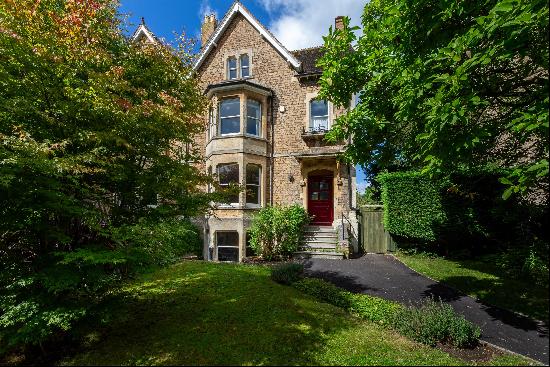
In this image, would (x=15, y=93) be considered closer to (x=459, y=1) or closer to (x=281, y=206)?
(x=459, y=1)

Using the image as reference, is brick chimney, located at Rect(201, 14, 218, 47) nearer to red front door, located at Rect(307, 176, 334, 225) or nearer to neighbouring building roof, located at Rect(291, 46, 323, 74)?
neighbouring building roof, located at Rect(291, 46, 323, 74)

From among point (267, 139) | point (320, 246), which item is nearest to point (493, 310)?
point (320, 246)

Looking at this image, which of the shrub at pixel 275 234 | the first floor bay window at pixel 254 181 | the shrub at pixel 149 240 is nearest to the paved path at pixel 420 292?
the shrub at pixel 275 234

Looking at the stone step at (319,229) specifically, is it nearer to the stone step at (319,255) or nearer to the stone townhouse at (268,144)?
the stone townhouse at (268,144)

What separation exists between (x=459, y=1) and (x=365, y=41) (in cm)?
285

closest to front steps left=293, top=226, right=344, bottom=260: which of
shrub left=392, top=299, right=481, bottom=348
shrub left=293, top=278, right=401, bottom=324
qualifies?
shrub left=293, top=278, right=401, bottom=324

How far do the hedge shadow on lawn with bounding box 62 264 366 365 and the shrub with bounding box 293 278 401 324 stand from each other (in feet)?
1.61

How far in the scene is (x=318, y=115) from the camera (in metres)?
16.3

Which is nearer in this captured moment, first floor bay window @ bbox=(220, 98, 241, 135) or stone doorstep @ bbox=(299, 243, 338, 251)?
stone doorstep @ bbox=(299, 243, 338, 251)

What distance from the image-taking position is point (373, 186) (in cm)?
2130

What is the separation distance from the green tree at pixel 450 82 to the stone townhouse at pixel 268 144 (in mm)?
7238

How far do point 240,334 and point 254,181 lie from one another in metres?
10.9

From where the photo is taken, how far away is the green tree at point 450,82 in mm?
4328

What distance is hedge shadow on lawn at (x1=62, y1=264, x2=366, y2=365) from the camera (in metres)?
5.18
